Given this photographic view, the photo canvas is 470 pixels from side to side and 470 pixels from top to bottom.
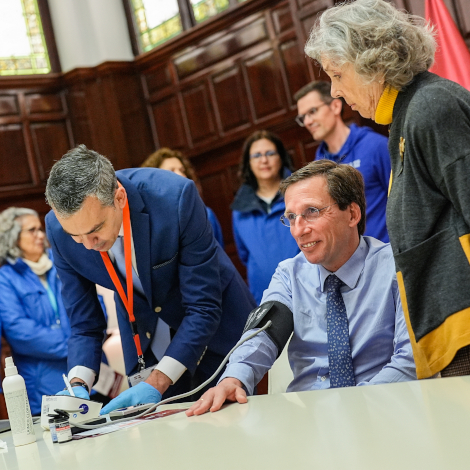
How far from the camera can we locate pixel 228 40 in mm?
5812

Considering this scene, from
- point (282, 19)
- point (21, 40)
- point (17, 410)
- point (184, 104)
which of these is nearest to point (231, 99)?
point (184, 104)

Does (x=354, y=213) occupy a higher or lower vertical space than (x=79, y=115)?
lower

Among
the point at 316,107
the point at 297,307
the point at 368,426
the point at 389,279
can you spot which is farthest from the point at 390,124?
the point at 316,107

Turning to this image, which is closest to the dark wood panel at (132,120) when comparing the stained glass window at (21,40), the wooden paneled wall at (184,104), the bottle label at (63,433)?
the wooden paneled wall at (184,104)

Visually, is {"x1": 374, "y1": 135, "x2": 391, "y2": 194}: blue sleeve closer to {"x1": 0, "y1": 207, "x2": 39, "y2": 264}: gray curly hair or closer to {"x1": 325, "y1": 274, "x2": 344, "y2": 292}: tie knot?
{"x1": 325, "y1": 274, "x2": 344, "y2": 292}: tie knot

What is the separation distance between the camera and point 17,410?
176 cm

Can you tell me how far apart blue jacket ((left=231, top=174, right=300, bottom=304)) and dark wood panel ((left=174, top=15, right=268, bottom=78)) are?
2250 millimetres

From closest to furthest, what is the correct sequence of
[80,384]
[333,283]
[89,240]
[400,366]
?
[400,366] → [333,283] → [89,240] → [80,384]

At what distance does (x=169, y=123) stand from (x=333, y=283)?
15.1 feet

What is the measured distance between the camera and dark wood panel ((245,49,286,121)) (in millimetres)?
5496

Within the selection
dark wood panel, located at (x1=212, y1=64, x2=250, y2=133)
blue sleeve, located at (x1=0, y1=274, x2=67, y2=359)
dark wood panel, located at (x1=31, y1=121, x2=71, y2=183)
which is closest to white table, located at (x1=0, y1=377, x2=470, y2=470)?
blue sleeve, located at (x1=0, y1=274, x2=67, y2=359)

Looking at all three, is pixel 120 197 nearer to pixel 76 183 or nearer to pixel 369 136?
pixel 76 183

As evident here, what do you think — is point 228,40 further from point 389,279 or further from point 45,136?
point 389,279

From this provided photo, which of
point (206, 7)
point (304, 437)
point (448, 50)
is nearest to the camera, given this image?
point (304, 437)
